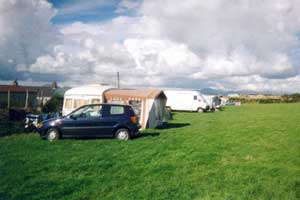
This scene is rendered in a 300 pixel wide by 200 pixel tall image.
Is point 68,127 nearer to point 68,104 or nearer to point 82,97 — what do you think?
point 82,97

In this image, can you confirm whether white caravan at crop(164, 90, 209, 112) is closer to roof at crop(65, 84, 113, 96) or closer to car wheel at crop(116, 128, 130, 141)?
roof at crop(65, 84, 113, 96)

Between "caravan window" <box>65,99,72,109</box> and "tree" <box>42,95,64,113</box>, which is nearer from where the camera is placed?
"caravan window" <box>65,99,72,109</box>

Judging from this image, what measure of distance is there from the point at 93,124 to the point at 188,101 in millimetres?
27076

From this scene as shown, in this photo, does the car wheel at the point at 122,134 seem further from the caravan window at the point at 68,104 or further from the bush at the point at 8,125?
the caravan window at the point at 68,104

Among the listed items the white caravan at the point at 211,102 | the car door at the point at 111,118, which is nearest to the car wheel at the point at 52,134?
the car door at the point at 111,118

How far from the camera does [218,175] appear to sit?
7848 millimetres

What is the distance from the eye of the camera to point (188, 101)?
39.8 meters

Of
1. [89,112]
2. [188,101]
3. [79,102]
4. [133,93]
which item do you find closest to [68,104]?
[79,102]

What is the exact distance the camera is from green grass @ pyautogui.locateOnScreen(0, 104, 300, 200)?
6.46m

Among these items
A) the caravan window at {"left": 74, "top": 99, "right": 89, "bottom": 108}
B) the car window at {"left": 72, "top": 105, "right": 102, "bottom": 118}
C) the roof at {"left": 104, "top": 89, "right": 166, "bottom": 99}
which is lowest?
the car window at {"left": 72, "top": 105, "right": 102, "bottom": 118}

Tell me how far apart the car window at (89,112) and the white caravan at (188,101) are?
26.6 m

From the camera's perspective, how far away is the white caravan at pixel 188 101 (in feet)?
130

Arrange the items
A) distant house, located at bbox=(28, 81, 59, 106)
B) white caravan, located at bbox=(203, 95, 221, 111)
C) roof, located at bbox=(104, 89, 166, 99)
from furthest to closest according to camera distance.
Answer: white caravan, located at bbox=(203, 95, 221, 111), distant house, located at bbox=(28, 81, 59, 106), roof, located at bbox=(104, 89, 166, 99)

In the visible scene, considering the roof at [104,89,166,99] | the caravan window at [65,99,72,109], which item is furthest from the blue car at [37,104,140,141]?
the caravan window at [65,99,72,109]
